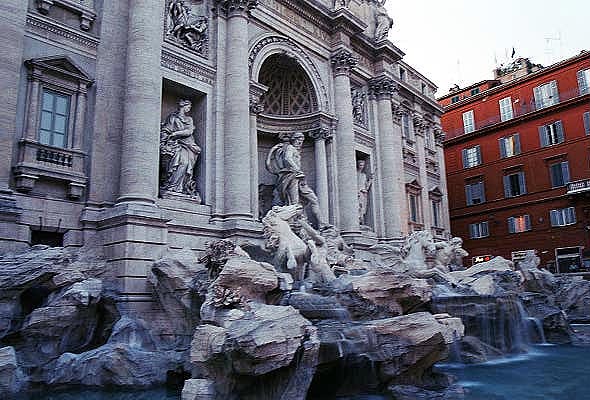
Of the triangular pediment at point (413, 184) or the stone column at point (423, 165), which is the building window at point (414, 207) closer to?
the stone column at point (423, 165)

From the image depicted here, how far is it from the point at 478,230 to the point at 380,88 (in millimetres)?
13295

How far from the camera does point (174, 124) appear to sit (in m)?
12.0

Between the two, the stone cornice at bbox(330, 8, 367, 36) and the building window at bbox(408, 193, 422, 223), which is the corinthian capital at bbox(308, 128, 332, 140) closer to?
the stone cornice at bbox(330, 8, 367, 36)

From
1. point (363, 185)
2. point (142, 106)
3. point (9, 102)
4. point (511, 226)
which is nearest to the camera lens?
point (9, 102)

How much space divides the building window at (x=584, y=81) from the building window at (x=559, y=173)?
3757 millimetres

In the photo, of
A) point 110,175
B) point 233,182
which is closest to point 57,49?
point 110,175

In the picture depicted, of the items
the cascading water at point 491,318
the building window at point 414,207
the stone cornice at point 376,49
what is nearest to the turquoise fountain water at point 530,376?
the cascading water at point 491,318

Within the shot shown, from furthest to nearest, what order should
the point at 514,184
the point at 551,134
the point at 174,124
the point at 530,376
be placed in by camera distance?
the point at 514,184, the point at 551,134, the point at 174,124, the point at 530,376

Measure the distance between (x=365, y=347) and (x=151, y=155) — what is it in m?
6.18

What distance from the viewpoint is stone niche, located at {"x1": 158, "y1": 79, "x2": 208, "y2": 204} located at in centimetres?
1203

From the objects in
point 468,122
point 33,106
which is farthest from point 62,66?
point 468,122

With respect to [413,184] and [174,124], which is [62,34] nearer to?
[174,124]

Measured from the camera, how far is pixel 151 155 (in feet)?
34.1

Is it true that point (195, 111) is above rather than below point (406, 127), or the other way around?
below
